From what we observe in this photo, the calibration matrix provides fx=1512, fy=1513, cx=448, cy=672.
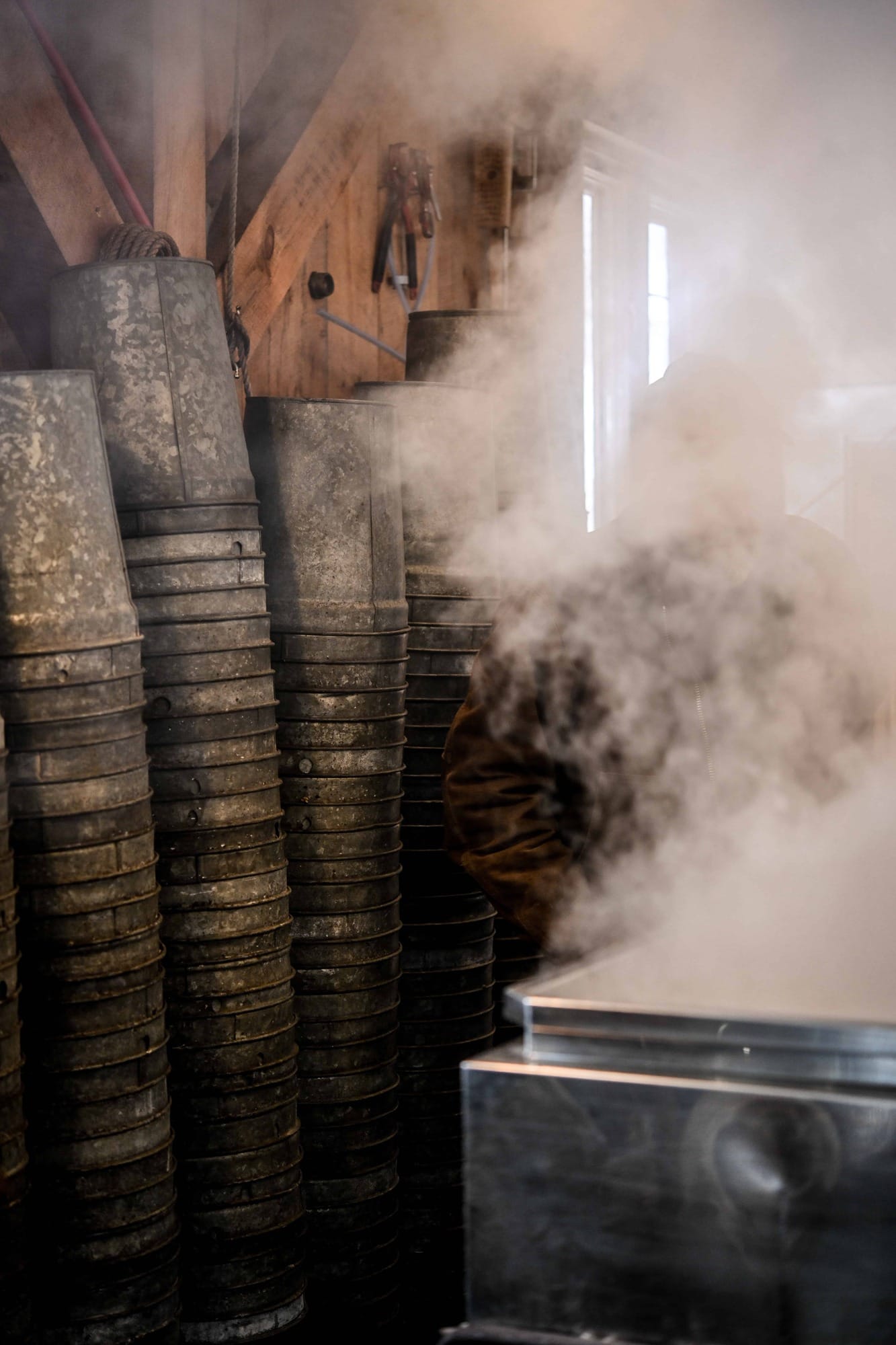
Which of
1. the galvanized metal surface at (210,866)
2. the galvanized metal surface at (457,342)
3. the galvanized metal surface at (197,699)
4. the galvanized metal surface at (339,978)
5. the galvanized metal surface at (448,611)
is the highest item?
the galvanized metal surface at (457,342)

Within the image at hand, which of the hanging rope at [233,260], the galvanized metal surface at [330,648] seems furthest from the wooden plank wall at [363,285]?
the galvanized metal surface at [330,648]

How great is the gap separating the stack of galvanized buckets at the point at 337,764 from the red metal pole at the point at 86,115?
0.49m

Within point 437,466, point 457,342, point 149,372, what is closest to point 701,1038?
point 149,372

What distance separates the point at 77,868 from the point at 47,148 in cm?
139

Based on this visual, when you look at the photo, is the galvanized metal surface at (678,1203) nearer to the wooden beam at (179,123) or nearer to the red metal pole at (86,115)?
the red metal pole at (86,115)

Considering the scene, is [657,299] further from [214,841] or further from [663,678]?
[214,841]

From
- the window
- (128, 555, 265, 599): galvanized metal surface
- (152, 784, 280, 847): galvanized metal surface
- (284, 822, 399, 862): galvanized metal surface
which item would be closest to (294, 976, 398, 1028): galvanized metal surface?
(284, 822, 399, 862): galvanized metal surface

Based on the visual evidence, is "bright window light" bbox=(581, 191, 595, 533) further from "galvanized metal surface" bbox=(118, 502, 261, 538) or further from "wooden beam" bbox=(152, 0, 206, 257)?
"galvanized metal surface" bbox=(118, 502, 261, 538)

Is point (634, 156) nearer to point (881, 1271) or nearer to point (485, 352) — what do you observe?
point (485, 352)

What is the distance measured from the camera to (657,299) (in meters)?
5.89

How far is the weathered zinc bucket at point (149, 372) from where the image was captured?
8.39ft

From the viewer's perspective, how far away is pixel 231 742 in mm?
2635

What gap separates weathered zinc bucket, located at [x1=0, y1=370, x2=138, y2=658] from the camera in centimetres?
225

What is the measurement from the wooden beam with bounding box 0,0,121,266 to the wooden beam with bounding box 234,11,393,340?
18.7 inches
